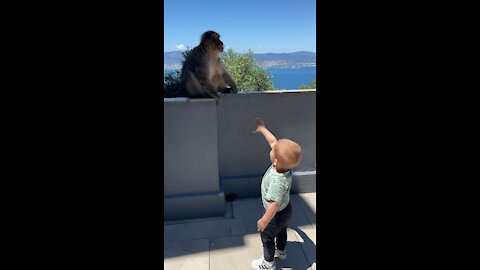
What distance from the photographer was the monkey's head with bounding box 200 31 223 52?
146 inches

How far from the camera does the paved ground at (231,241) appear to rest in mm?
2486

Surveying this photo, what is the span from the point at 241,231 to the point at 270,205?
3.57 feet

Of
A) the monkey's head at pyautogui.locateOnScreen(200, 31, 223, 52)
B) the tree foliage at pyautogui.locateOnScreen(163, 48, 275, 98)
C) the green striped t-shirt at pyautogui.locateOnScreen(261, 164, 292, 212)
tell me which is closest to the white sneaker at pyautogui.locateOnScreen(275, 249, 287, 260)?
the green striped t-shirt at pyautogui.locateOnScreen(261, 164, 292, 212)

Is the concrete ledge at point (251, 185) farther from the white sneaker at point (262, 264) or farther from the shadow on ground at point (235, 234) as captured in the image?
the white sneaker at point (262, 264)

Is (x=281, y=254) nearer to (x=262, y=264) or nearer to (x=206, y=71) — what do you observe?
(x=262, y=264)

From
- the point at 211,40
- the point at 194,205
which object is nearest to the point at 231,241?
the point at 194,205

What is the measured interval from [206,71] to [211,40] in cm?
47

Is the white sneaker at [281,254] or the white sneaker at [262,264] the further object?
the white sneaker at [281,254]

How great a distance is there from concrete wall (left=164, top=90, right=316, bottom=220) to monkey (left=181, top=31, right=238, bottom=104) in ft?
0.83

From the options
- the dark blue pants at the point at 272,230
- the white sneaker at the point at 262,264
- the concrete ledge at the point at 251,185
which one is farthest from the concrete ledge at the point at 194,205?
the dark blue pants at the point at 272,230

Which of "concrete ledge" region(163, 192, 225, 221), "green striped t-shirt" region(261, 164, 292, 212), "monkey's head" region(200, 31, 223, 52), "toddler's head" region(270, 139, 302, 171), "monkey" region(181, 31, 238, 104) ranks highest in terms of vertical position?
"monkey's head" region(200, 31, 223, 52)

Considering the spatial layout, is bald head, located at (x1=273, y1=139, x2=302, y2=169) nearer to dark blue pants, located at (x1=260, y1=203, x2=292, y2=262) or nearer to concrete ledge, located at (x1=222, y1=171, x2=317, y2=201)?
dark blue pants, located at (x1=260, y1=203, x2=292, y2=262)

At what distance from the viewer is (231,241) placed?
9.20ft
